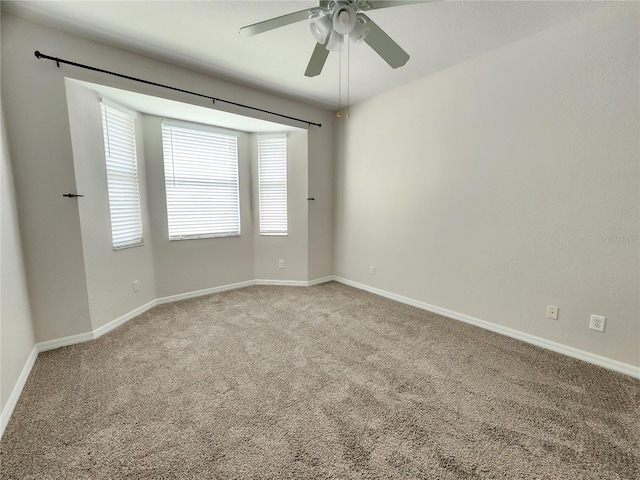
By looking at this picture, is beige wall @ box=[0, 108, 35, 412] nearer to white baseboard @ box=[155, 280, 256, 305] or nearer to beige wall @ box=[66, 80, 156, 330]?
beige wall @ box=[66, 80, 156, 330]

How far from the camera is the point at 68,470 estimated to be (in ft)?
4.16

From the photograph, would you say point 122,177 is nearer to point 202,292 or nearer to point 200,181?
point 200,181

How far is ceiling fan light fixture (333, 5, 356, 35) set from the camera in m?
1.41

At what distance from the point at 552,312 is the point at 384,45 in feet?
8.19

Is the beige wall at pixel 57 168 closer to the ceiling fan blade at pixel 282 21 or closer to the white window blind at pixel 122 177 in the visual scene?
the white window blind at pixel 122 177

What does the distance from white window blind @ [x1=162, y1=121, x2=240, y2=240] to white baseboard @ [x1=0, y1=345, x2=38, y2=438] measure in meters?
1.66

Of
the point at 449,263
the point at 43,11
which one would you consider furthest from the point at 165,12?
the point at 449,263

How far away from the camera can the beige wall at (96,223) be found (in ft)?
7.64

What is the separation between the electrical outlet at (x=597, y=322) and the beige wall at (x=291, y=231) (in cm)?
305

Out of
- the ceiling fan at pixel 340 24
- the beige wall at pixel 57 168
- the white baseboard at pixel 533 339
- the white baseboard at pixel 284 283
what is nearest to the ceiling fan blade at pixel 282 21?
the ceiling fan at pixel 340 24

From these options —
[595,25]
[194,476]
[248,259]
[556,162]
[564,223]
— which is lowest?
[194,476]

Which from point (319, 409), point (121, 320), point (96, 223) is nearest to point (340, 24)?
point (319, 409)

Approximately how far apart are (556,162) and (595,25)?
0.96 m

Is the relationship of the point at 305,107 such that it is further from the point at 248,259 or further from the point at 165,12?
the point at 248,259
